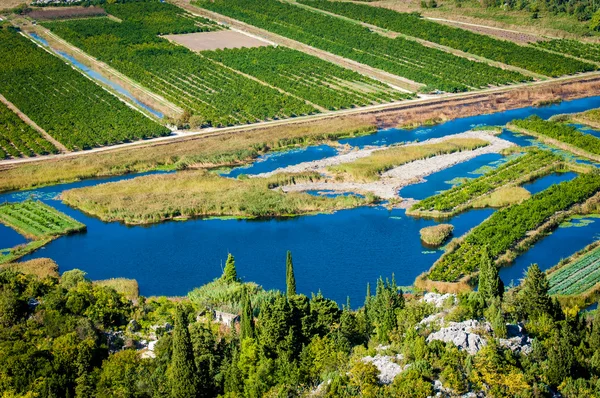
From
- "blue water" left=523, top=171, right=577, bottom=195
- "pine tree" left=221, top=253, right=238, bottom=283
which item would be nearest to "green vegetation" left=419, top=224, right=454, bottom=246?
Result: "blue water" left=523, top=171, right=577, bottom=195

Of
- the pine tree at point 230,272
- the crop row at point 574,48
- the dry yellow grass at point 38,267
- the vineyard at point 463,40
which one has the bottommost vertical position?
the dry yellow grass at point 38,267

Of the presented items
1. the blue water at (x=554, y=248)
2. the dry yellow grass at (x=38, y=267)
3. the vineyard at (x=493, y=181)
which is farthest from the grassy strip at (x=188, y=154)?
the blue water at (x=554, y=248)

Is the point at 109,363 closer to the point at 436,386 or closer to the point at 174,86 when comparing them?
the point at 436,386

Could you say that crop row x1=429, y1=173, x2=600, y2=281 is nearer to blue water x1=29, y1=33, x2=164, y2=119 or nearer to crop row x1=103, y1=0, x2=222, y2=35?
blue water x1=29, y1=33, x2=164, y2=119

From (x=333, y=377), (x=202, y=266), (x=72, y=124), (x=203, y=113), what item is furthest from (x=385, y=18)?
(x=333, y=377)

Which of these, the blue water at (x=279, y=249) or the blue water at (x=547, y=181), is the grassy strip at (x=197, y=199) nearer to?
the blue water at (x=279, y=249)

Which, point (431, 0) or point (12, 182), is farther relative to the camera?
point (431, 0)
